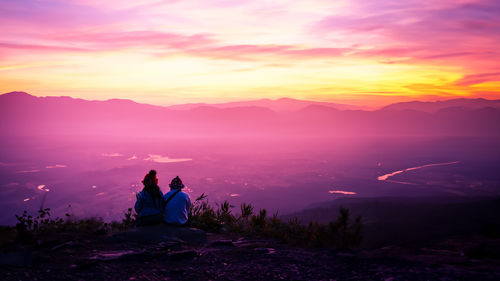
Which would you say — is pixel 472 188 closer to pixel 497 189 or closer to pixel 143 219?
pixel 497 189

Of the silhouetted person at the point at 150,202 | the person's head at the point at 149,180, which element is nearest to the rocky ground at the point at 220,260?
the silhouetted person at the point at 150,202

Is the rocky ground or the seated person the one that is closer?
the rocky ground

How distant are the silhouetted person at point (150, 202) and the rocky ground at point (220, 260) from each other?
0.97ft

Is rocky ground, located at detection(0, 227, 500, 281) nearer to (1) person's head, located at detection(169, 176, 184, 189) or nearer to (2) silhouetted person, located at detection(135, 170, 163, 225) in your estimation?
(2) silhouetted person, located at detection(135, 170, 163, 225)

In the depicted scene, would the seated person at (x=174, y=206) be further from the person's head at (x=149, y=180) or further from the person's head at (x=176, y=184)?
the person's head at (x=149, y=180)

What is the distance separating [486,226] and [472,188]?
105751 millimetres

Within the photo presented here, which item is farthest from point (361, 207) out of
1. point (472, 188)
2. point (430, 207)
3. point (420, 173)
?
point (420, 173)

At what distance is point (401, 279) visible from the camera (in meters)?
5.27

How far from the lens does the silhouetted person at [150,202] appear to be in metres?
8.07

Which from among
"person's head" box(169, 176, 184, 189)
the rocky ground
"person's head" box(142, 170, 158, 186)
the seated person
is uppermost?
"person's head" box(142, 170, 158, 186)

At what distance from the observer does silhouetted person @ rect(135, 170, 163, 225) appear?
26.5 feet

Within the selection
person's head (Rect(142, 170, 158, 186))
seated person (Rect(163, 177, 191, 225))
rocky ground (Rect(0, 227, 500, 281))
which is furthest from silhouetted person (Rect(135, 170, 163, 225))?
rocky ground (Rect(0, 227, 500, 281))

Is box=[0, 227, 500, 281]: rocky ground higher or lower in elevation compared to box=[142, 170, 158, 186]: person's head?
lower

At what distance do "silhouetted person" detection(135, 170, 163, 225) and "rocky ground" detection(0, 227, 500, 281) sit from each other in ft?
0.97
